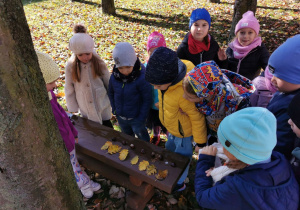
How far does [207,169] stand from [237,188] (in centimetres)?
44

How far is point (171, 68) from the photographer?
2.08 metres

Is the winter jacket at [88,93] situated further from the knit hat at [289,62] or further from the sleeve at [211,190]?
the knit hat at [289,62]

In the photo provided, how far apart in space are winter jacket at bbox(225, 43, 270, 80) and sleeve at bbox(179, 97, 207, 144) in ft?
5.10

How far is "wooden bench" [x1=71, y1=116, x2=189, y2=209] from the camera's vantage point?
7.39ft

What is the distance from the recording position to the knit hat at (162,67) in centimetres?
206

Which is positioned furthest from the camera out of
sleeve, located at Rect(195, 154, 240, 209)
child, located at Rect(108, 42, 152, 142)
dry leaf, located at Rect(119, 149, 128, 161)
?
child, located at Rect(108, 42, 152, 142)

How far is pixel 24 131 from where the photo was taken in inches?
44.0

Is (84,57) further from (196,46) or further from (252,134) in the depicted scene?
(252,134)

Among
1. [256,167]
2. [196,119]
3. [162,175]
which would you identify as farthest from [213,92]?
[162,175]

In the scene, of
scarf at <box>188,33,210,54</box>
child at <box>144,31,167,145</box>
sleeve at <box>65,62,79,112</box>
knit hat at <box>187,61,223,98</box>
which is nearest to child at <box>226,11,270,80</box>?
scarf at <box>188,33,210,54</box>

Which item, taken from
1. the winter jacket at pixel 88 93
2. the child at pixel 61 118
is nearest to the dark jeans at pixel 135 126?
the winter jacket at pixel 88 93

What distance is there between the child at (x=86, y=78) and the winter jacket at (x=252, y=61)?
6.50 ft

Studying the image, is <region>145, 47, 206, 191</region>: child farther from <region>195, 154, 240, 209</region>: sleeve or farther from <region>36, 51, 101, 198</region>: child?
<region>36, 51, 101, 198</region>: child

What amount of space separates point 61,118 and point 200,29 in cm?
235
